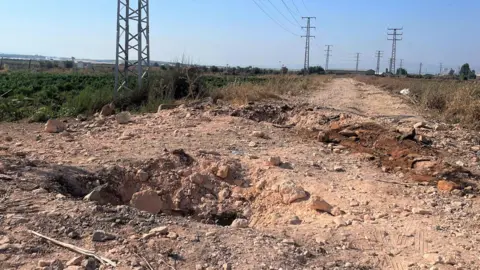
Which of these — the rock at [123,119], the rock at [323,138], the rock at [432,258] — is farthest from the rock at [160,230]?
the rock at [123,119]

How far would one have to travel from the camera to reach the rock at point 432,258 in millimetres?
3773

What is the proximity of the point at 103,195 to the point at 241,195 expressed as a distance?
1.65 m

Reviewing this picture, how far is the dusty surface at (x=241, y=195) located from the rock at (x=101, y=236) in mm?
12

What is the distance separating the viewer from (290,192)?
5.57 metres

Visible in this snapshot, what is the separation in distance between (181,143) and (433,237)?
14.6ft

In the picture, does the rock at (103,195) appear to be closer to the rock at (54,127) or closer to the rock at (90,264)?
the rock at (90,264)

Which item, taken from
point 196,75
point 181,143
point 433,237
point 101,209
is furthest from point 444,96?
point 101,209

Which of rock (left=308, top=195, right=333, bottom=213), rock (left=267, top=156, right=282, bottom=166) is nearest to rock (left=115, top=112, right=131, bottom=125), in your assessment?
rock (left=267, top=156, right=282, bottom=166)

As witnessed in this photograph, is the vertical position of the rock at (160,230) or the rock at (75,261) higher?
the rock at (160,230)

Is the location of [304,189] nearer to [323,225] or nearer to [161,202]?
[323,225]

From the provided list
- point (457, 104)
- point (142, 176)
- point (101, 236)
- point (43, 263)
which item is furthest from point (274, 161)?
point (457, 104)

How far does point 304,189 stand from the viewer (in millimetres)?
5680

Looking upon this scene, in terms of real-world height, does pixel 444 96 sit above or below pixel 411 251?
above

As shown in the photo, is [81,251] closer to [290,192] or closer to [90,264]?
[90,264]
